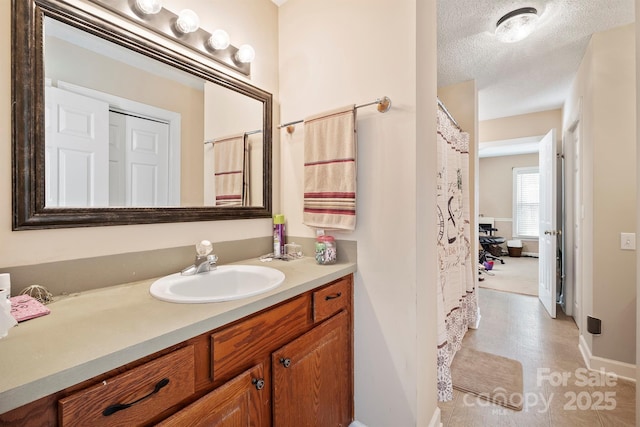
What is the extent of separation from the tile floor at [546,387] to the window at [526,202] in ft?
15.2

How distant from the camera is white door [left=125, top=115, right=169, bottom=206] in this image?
1.17 metres

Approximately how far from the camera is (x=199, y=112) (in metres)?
1.43

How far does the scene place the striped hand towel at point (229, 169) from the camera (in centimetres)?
152

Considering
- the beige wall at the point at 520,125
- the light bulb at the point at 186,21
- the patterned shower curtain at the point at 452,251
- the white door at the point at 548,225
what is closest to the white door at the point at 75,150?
the light bulb at the point at 186,21

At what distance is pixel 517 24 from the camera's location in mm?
2045

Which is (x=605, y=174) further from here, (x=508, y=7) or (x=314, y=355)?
(x=314, y=355)

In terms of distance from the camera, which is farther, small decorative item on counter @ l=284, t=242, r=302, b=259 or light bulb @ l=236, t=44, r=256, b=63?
small decorative item on counter @ l=284, t=242, r=302, b=259

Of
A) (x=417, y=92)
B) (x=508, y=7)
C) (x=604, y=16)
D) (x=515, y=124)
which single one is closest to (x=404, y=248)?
(x=417, y=92)

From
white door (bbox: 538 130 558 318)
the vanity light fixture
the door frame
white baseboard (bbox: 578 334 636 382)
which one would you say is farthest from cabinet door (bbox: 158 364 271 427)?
white door (bbox: 538 130 558 318)

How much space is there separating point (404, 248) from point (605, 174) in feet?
6.64

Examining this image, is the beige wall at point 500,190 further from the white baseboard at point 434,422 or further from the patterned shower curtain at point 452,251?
the white baseboard at point 434,422

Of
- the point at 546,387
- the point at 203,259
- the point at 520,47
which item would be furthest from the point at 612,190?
the point at 203,259

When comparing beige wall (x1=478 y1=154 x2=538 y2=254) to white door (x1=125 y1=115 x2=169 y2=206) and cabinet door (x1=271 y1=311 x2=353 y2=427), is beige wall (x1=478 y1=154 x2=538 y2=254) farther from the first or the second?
white door (x1=125 y1=115 x2=169 y2=206)

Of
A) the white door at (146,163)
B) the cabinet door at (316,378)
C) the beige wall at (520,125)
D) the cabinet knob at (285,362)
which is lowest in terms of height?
the cabinet door at (316,378)
